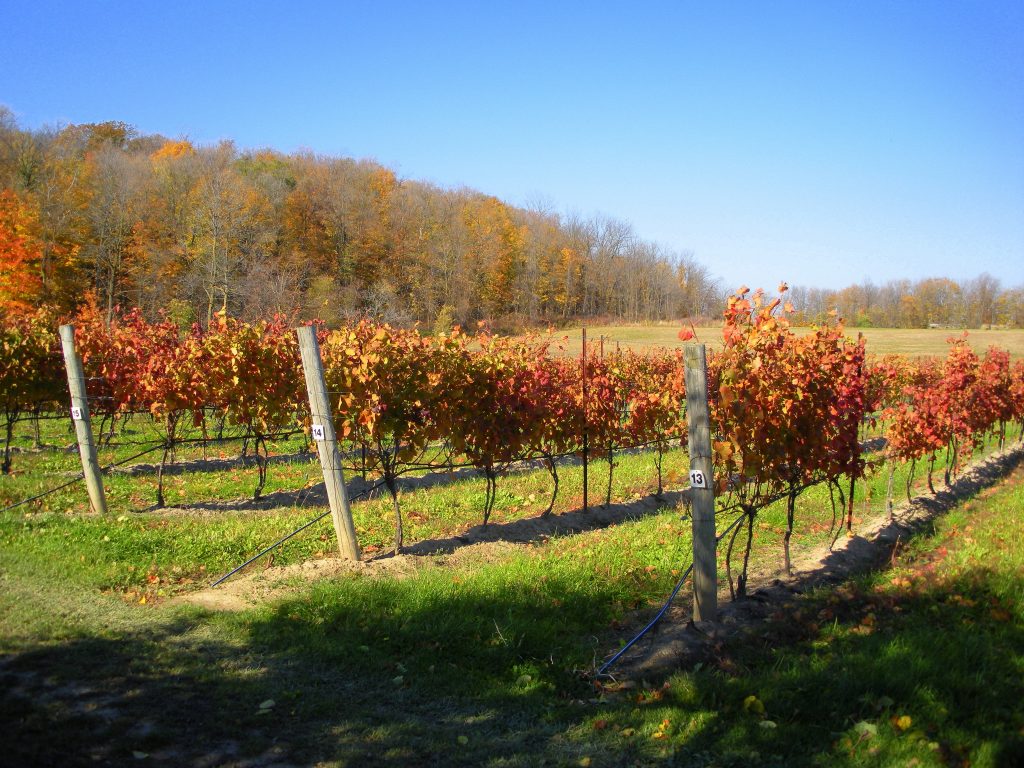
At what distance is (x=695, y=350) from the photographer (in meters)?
5.12

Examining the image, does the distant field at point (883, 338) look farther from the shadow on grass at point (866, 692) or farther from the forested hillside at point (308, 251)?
the shadow on grass at point (866, 692)

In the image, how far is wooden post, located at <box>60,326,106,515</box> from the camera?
8.45 m

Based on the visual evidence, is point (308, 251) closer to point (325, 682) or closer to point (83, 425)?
point (83, 425)

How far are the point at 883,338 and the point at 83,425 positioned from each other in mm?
61000

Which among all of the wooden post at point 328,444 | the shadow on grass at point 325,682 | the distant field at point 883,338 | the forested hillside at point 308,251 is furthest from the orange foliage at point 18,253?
the shadow on grass at point 325,682

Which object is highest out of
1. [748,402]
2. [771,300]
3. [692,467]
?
[771,300]

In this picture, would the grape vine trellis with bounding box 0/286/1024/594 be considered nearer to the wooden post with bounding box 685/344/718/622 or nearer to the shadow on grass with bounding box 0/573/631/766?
the wooden post with bounding box 685/344/718/622

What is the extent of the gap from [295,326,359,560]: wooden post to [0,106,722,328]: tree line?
21.4 m

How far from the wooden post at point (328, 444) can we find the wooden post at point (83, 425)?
11.2 feet

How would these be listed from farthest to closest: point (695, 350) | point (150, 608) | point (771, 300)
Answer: point (771, 300) < point (150, 608) < point (695, 350)

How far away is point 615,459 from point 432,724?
11832mm

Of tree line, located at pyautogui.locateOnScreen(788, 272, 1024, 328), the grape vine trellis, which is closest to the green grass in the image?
the grape vine trellis

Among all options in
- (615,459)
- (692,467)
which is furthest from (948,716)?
(615,459)

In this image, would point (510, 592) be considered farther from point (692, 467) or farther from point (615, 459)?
point (615, 459)
